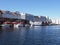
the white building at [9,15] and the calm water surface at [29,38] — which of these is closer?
the calm water surface at [29,38]

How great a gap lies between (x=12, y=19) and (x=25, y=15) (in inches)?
905

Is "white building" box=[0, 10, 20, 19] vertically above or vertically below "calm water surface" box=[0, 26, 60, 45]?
above

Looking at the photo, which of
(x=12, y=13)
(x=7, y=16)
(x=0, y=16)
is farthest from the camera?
(x=12, y=13)

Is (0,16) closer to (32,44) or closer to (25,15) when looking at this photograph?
(25,15)

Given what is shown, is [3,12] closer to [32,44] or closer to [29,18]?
[29,18]

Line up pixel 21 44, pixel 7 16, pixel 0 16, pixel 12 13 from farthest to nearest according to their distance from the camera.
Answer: pixel 12 13 < pixel 7 16 < pixel 0 16 < pixel 21 44

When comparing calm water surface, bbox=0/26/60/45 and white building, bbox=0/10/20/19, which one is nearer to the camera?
calm water surface, bbox=0/26/60/45

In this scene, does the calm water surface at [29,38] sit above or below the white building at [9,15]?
below

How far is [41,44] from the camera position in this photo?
98.0 feet

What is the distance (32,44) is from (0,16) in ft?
391

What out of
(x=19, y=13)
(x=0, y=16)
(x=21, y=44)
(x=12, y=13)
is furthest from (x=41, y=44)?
(x=19, y=13)

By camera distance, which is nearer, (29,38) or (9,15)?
(29,38)

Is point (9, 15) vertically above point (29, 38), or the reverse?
point (9, 15)

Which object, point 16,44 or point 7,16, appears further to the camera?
point 7,16
